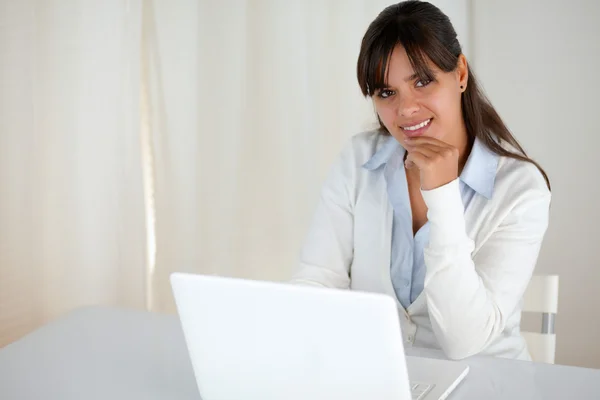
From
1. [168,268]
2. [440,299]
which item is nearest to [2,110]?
[168,268]

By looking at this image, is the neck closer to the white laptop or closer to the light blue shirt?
the light blue shirt

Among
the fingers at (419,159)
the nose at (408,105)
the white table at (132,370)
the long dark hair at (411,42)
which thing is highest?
the long dark hair at (411,42)

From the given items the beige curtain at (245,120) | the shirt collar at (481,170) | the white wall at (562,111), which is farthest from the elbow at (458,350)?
the beige curtain at (245,120)

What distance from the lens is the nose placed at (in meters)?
1.57

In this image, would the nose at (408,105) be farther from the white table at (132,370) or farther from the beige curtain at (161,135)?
the beige curtain at (161,135)

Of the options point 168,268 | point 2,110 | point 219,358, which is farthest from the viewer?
point 168,268

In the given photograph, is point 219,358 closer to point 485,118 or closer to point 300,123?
point 485,118

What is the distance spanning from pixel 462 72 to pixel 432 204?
0.33 meters

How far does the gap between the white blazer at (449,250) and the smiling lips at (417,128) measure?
17cm

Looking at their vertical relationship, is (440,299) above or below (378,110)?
below

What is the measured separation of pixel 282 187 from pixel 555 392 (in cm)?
177

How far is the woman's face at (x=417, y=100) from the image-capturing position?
1562 millimetres

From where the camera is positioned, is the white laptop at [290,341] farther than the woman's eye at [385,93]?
No

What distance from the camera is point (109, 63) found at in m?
2.80
